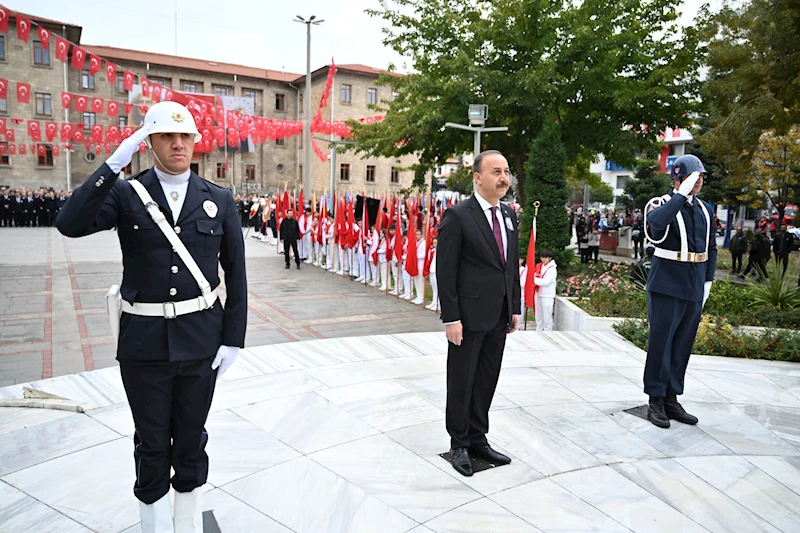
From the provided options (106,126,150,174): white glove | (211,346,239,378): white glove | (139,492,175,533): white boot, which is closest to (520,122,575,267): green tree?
(211,346,239,378): white glove

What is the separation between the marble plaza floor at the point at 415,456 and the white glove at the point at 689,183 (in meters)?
1.83

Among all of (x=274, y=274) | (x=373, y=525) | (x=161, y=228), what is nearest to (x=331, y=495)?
(x=373, y=525)

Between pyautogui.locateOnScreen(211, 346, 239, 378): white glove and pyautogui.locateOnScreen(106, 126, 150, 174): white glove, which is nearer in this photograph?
pyautogui.locateOnScreen(106, 126, 150, 174): white glove

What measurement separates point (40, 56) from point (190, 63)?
1310 centimetres

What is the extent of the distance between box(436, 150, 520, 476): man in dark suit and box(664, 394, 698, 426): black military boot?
1755 mm

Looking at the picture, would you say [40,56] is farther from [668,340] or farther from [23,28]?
[668,340]

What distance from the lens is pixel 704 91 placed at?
541 inches

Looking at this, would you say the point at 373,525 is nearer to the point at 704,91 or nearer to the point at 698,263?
the point at 698,263

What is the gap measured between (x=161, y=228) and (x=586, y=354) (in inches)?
213

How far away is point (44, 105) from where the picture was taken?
131 ft

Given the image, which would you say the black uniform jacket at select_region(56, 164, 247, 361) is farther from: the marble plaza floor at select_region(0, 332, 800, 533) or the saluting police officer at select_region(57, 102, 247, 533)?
the marble plaza floor at select_region(0, 332, 800, 533)

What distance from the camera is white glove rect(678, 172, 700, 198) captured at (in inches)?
175

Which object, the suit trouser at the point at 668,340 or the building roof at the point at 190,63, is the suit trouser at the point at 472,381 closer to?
the suit trouser at the point at 668,340

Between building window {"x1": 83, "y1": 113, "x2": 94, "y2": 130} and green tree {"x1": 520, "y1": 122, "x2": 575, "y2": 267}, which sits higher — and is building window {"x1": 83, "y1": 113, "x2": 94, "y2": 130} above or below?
above
